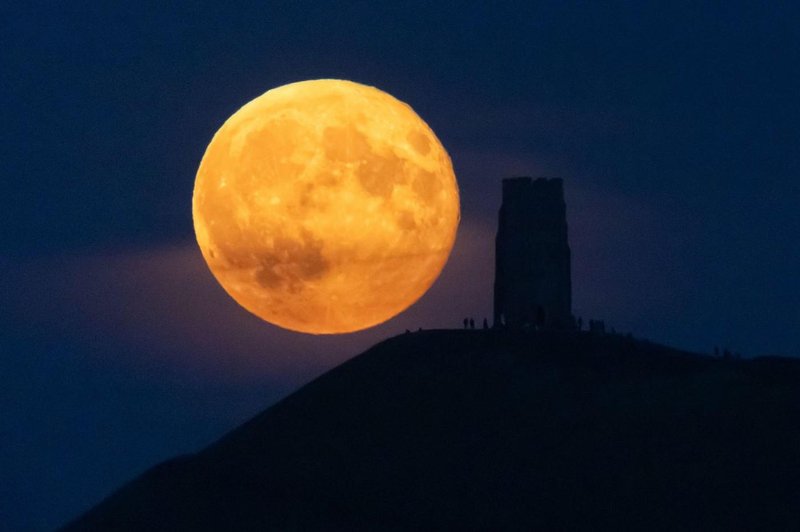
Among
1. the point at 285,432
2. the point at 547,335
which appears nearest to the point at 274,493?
the point at 285,432

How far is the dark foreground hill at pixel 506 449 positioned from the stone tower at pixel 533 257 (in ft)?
17.8

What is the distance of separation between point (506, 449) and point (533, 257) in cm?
1541

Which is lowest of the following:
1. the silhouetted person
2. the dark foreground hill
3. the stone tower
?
the dark foreground hill

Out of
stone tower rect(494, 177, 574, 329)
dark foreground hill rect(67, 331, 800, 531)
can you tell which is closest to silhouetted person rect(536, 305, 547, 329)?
stone tower rect(494, 177, 574, 329)

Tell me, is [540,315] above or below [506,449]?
above

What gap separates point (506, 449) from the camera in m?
59.4

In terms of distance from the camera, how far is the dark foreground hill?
→ 54.8 metres

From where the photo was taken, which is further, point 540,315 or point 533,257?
point 533,257

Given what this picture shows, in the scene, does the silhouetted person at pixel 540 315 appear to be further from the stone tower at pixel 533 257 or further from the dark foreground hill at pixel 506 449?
the dark foreground hill at pixel 506 449

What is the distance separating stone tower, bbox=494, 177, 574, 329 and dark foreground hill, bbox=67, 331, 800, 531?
5.41m

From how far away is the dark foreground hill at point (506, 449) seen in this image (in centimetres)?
5478

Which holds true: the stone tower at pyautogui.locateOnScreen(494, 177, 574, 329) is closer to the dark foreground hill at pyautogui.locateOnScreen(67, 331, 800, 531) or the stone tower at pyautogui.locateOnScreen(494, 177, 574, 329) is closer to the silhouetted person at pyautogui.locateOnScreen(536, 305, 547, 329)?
the silhouetted person at pyautogui.locateOnScreen(536, 305, 547, 329)

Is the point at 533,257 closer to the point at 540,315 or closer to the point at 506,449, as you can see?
the point at 540,315

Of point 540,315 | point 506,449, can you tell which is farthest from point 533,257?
point 506,449
